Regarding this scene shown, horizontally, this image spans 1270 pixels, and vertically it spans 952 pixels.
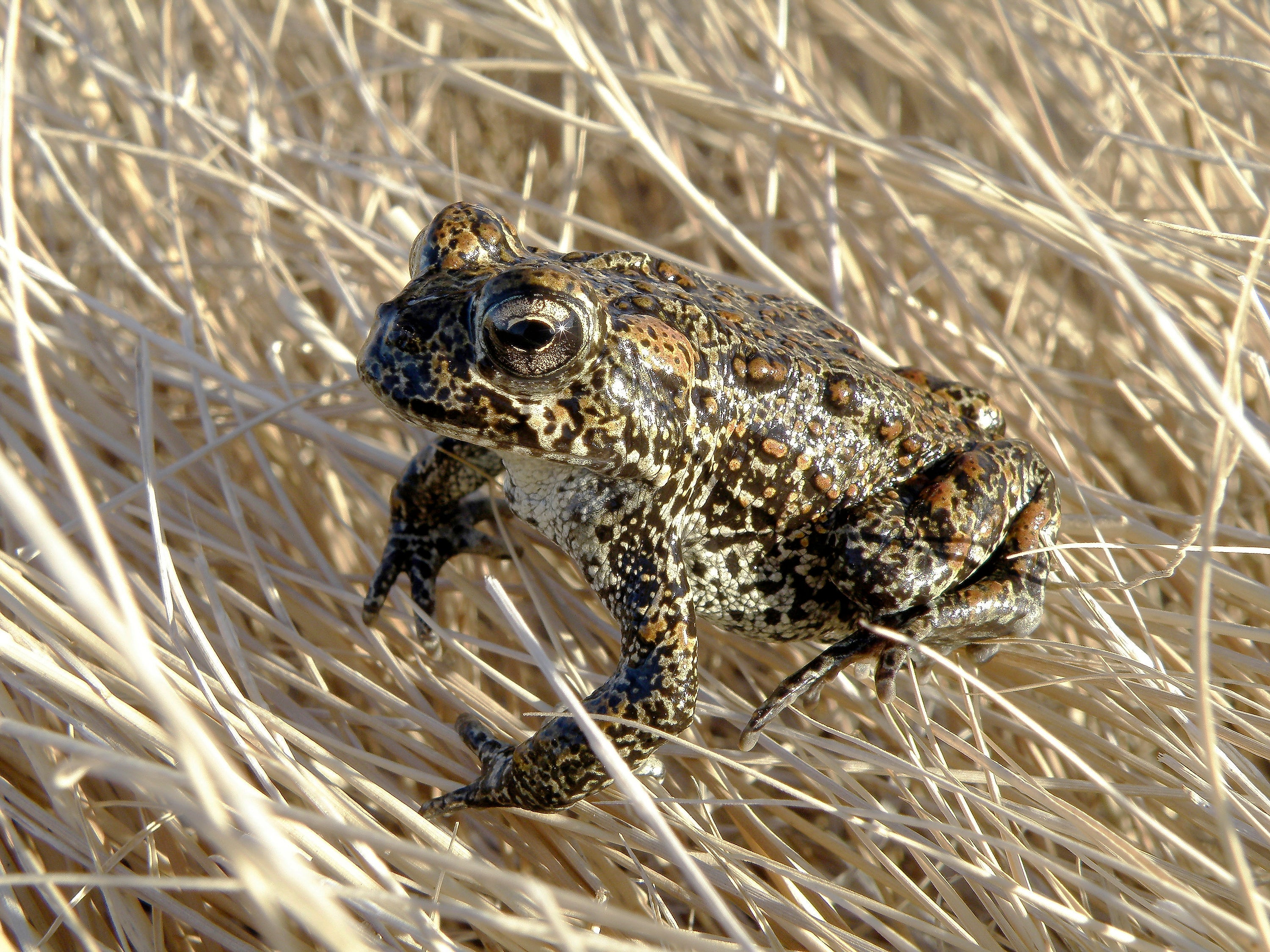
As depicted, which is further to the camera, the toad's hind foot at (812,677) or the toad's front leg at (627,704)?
the toad's hind foot at (812,677)

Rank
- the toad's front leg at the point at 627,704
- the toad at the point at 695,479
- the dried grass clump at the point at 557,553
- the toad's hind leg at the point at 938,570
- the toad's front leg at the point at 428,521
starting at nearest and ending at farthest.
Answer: the dried grass clump at the point at 557,553, the toad at the point at 695,479, the toad's front leg at the point at 627,704, the toad's hind leg at the point at 938,570, the toad's front leg at the point at 428,521

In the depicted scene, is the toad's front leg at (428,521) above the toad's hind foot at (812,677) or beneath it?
above

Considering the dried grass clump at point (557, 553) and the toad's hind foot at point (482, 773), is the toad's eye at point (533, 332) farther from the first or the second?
the toad's hind foot at point (482, 773)

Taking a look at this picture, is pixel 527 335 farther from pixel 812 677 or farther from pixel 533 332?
pixel 812 677

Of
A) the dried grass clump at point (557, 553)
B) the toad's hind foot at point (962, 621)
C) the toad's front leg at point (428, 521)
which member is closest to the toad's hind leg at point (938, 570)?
the toad's hind foot at point (962, 621)

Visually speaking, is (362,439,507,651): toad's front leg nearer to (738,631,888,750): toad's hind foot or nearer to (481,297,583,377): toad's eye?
(481,297,583,377): toad's eye

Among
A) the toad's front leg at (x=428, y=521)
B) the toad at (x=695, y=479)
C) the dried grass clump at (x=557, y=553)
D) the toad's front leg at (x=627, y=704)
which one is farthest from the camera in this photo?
the toad's front leg at (x=428, y=521)

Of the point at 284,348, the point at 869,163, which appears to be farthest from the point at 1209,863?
the point at 284,348

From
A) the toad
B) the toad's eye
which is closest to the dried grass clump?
the toad
